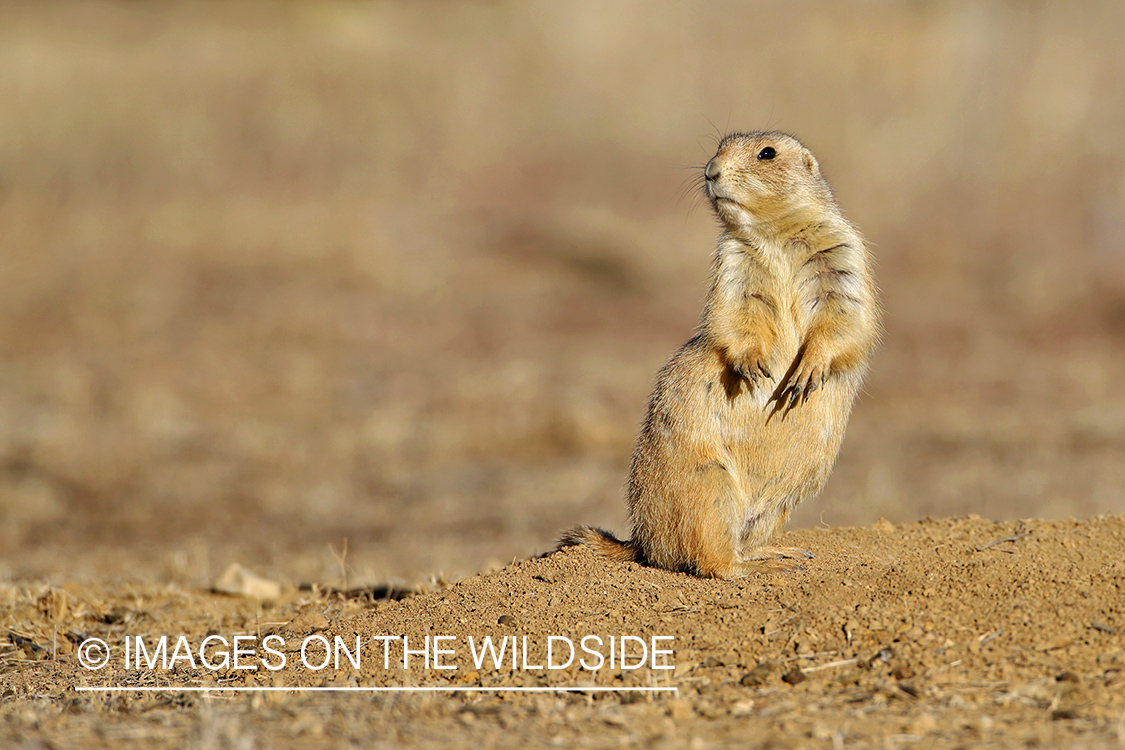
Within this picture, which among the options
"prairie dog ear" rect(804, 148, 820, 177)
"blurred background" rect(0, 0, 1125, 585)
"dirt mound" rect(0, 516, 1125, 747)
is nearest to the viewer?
"dirt mound" rect(0, 516, 1125, 747)

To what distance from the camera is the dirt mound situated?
3553 millimetres

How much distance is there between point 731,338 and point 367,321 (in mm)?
11405

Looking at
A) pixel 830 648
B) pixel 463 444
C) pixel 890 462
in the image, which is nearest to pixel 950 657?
pixel 830 648

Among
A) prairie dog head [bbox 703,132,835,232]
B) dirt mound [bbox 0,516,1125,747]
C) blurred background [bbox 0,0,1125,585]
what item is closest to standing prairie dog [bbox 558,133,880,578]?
prairie dog head [bbox 703,132,835,232]

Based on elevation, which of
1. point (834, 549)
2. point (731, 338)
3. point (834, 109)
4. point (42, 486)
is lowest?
point (834, 549)

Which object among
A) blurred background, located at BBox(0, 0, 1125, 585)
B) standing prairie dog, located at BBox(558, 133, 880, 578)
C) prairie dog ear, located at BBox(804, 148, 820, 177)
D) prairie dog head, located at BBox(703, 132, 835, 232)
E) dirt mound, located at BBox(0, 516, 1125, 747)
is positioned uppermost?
blurred background, located at BBox(0, 0, 1125, 585)

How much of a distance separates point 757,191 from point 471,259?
13309mm

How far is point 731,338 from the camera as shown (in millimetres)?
5102

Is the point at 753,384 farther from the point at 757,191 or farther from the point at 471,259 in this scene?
the point at 471,259

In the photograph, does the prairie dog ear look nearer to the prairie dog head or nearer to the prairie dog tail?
the prairie dog head

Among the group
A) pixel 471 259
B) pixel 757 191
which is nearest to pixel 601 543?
pixel 757 191

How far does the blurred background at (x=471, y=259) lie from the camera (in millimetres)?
10039

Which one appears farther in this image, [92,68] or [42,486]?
[92,68]

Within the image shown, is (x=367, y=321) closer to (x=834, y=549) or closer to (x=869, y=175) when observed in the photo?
(x=869, y=175)
